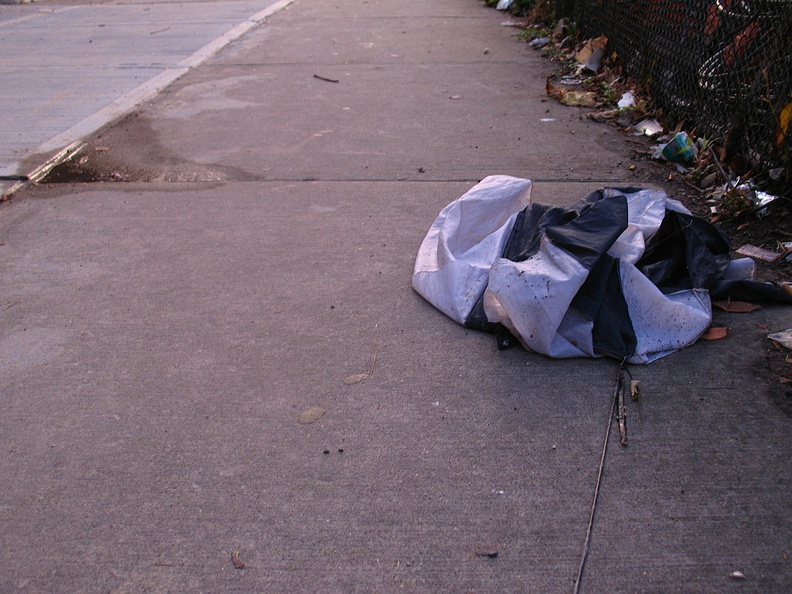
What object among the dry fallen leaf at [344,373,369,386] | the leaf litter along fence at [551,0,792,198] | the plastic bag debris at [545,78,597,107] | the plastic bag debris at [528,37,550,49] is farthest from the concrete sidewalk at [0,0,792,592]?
the plastic bag debris at [528,37,550,49]

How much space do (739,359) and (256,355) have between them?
2204 millimetres

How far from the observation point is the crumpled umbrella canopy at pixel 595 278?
297 centimetres

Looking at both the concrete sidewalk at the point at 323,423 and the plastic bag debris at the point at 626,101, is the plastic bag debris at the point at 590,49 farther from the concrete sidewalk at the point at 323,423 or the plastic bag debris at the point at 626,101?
the concrete sidewalk at the point at 323,423

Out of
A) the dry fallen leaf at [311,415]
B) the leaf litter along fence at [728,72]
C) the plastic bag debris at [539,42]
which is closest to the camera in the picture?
the dry fallen leaf at [311,415]

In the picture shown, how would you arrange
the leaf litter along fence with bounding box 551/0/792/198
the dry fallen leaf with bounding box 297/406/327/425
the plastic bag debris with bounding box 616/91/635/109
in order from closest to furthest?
1. the dry fallen leaf with bounding box 297/406/327/425
2. the leaf litter along fence with bounding box 551/0/792/198
3. the plastic bag debris with bounding box 616/91/635/109

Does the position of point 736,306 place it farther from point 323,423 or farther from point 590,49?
point 590,49

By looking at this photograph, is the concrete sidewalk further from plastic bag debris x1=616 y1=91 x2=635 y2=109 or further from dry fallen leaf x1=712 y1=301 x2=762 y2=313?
plastic bag debris x1=616 y1=91 x2=635 y2=109

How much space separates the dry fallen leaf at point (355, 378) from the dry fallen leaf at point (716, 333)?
1601 millimetres

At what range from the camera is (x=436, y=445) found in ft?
8.59

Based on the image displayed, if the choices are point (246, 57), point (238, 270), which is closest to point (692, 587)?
point (238, 270)

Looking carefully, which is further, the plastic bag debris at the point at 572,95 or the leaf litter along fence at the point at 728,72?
the plastic bag debris at the point at 572,95

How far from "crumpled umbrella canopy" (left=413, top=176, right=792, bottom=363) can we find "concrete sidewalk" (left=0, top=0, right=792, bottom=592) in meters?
0.12

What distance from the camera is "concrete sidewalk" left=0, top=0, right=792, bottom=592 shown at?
2.18 meters

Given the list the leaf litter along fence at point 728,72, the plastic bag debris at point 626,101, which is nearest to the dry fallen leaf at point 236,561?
the leaf litter along fence at point 728,72
